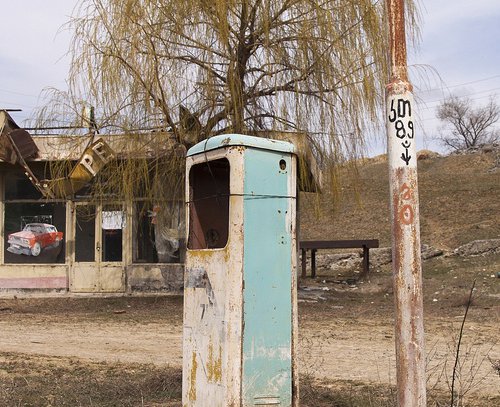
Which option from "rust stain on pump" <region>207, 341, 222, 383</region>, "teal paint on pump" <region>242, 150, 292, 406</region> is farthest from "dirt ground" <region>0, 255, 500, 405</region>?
"rust stain on pump" <region>207, 341, 222, 383</region>

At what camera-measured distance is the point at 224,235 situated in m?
5.53

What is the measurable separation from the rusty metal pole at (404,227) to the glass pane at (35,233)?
1423 centimetres

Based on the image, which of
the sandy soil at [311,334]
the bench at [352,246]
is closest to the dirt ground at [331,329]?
the sandy soil at [311,334]

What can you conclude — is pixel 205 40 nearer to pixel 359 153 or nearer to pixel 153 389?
pixel 359 153

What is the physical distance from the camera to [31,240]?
1700cm

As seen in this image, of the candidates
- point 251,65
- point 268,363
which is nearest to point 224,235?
point 268,363

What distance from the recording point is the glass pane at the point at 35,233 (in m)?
17.0

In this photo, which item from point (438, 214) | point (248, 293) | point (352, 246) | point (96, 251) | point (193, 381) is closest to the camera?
point (248, 293)

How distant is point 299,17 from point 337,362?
6.24m

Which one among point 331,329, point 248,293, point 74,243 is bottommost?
point 331,329

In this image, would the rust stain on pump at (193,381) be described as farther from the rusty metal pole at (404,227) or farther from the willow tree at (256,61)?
the willow tree at (256,61)

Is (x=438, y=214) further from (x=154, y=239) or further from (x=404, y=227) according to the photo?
(x=404, y=227)

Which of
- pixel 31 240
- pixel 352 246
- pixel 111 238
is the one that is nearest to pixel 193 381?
pixel 111 238

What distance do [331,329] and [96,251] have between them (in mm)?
7776
